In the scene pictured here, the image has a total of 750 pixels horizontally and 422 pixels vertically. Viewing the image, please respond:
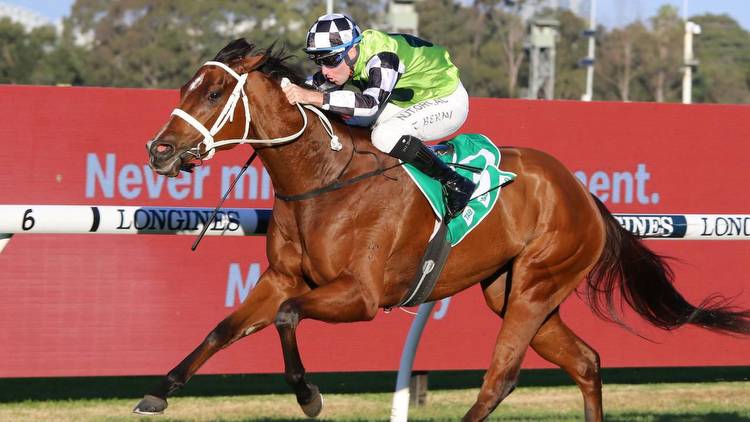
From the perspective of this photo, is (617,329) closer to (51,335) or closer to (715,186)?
(715,186)

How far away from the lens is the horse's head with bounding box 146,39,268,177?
12.7ft

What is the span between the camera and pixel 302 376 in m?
4.07

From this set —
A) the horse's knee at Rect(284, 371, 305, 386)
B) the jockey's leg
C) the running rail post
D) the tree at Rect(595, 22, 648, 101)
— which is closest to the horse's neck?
the jockey's leg

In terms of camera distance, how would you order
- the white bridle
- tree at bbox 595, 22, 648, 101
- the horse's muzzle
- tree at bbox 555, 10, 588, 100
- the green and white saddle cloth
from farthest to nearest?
1. tree at bbox 595, 22, 648, 101
2. tree at bbox 555, 10, 588, 100
3. the green and white saddle cloth
4. the white bridle
5. the horse's muzzle

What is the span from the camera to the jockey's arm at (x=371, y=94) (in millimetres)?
4141

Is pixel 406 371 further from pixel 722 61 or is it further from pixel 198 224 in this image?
pixel 722 61

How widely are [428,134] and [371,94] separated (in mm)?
498

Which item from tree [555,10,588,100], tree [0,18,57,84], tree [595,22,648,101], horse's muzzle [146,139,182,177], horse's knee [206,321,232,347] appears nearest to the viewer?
horse's muzzle [146,139,182,177]

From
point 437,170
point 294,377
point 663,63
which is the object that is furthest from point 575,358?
point 663,63

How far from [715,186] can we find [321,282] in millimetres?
3671

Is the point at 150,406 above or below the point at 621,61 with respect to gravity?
above

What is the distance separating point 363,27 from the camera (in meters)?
42.6

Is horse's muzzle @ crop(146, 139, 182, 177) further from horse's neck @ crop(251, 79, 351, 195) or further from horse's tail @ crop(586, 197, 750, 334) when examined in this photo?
horse's tail @ crop(586, 197, 750, 334)

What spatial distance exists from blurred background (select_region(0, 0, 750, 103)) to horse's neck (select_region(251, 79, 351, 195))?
34.7 meters
